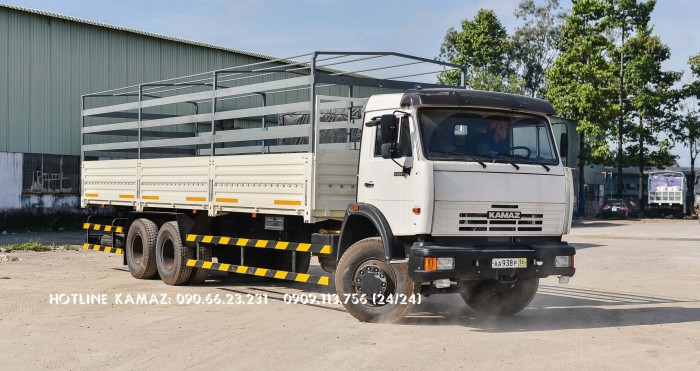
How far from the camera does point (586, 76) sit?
48.2 metres

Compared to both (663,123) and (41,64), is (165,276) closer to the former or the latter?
(41,64)

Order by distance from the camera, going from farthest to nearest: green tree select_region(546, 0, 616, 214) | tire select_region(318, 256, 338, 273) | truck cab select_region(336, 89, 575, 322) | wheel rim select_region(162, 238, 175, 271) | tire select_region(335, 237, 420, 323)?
green tree select_region(546, 0, 616, 214), wheel rim select_region(162, 238, 175, 271), tire select_region(318, 256, 338, 273), tire select_region(335, 237, 420, 323), truck cab select_region(336, 89, 575, 322)

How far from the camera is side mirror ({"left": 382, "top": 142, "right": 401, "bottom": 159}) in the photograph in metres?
9.45

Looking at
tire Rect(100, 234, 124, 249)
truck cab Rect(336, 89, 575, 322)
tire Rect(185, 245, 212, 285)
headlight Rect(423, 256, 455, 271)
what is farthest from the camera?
tire Rect(100, 234, 124, 249)

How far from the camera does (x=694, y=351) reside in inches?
329

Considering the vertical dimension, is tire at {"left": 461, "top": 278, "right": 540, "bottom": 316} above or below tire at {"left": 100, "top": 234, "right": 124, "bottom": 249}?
below

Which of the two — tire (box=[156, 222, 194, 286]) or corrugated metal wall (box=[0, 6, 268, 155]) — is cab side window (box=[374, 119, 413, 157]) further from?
corrugated metal wall (box=[0, 6, 268, 155])

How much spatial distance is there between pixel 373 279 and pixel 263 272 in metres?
2.57

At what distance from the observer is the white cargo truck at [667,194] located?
179 feet

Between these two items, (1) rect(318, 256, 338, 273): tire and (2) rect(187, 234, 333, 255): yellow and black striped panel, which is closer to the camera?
(2) rect(187, 234, 333, 255): yellow and black striped panel

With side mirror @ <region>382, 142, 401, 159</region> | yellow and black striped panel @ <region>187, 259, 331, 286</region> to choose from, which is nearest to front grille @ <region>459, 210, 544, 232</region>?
side mirror @ <region>382, 142, 401, 159</region>

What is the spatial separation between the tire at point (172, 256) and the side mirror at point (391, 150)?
16.5 ft

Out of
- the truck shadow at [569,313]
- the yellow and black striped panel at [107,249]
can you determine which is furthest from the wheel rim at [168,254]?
the truck shadow at [569,313]

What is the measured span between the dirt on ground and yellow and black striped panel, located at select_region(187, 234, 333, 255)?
80 cm
